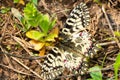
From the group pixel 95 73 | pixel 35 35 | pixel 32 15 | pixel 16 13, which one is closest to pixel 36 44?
pixel 35 35

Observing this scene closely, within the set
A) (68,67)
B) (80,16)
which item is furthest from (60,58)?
(80,16)

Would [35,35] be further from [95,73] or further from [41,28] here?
[95,73]

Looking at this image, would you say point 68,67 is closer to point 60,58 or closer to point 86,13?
point 60,58

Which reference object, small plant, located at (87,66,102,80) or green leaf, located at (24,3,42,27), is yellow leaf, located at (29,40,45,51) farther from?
small plant, located at (87,66,102,80)

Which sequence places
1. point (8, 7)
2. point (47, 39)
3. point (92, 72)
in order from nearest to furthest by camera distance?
point (92, 72) < point (47, 39) < point (8, 7)

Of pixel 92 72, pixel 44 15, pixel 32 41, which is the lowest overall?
pixel 92 72

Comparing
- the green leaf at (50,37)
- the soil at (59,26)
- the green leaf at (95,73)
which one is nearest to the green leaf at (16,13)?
the soil at (59,26)

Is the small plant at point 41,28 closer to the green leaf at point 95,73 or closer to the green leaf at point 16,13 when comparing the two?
the green leaf at point 16,13
